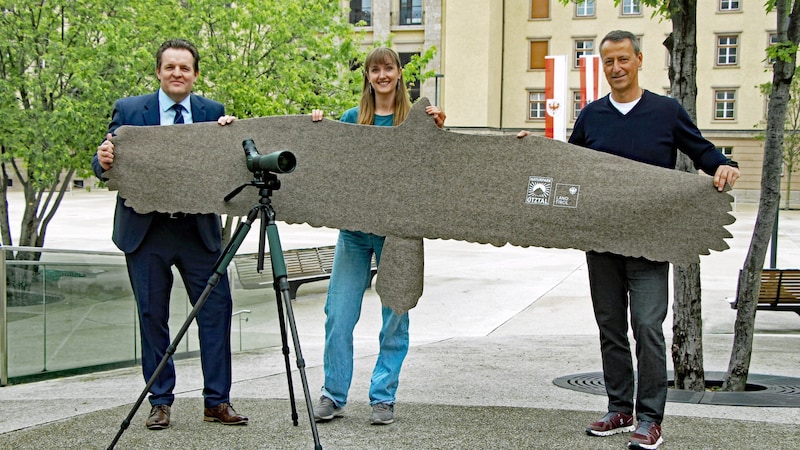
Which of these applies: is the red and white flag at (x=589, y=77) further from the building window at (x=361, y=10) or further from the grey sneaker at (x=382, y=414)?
the building window at (x=361, y=10)

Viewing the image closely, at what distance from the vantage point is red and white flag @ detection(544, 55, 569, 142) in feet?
92.0

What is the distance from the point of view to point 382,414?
4.69 meters

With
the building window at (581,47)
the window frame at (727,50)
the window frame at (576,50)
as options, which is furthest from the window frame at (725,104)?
the window frame at (576,50)

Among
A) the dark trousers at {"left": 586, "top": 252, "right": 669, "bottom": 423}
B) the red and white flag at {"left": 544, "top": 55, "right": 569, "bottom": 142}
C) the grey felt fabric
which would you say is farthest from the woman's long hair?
the red and white flag at {"left": 544, "top": 55, "right": 569, "bottom": 142}

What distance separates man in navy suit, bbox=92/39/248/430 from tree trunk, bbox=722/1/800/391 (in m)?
3.71

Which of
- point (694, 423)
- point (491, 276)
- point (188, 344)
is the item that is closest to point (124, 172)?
point (694, 423)

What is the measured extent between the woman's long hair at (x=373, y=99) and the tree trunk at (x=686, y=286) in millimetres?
2403

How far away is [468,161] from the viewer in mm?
4578

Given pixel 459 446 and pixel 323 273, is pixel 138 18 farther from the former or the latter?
pixel 459 446

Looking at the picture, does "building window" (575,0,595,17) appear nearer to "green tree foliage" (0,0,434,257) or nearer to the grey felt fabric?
"green tree foliage" (0,0,434,257)

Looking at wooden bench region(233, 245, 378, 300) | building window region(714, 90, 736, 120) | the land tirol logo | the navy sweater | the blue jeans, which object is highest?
building window region(714, 90, 736, 120)

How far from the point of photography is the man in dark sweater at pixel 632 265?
4.36m

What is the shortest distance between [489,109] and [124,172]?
5086cm

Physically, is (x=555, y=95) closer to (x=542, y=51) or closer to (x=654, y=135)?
(x=654, y=135)
